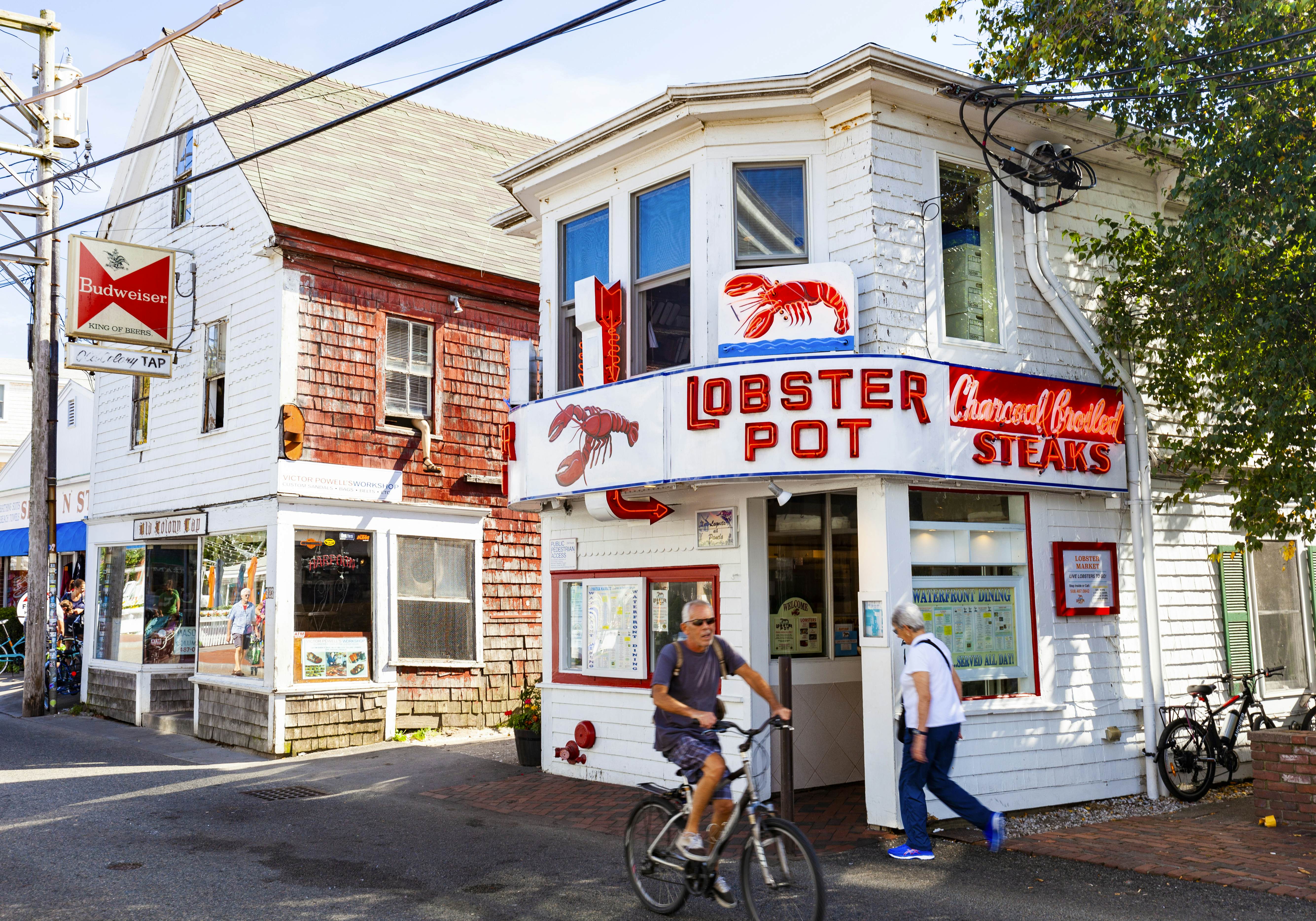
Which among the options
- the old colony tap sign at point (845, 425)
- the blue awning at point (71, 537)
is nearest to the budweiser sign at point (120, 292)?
the blue awning at point (71, 537)

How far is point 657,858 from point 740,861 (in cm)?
50

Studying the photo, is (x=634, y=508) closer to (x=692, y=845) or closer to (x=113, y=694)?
(x=692, y=845)

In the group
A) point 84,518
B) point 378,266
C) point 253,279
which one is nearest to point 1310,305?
point 378,266

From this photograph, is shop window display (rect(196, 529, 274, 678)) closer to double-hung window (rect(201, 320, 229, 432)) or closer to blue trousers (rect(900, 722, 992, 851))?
double-hung window (rect(201, 320, 229, 432))

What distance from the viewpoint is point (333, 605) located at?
47.1 ft

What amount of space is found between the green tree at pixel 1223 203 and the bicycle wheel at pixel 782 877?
5.91m

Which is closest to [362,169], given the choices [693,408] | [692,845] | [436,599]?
[436,599]

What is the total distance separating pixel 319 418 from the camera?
571 inches

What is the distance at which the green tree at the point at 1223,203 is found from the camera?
915 cm

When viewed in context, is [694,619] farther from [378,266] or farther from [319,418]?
[378,266]

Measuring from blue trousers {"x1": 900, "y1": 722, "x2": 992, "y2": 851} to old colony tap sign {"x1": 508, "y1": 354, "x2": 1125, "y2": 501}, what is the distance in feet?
7.24

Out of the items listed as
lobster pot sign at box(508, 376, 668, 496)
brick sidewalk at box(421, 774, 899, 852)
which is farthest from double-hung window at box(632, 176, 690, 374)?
brick sidewalk at box(421, 774, 899, 852)

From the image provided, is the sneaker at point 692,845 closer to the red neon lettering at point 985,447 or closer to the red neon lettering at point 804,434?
the red neon lettering at point 804,434

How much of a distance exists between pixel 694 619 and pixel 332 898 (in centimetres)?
291
